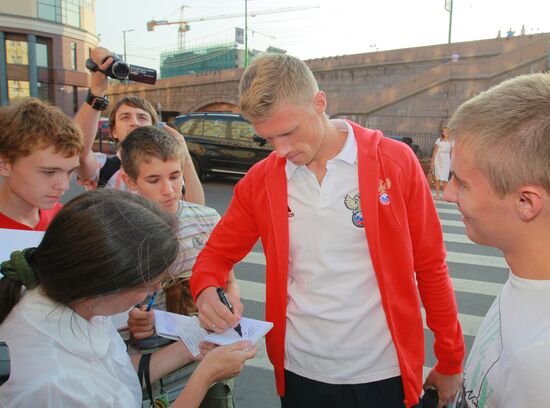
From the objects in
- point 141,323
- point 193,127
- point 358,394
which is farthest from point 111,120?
point 193,127

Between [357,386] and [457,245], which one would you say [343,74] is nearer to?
[457,245]

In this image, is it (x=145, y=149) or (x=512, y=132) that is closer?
(x=512, y=132)

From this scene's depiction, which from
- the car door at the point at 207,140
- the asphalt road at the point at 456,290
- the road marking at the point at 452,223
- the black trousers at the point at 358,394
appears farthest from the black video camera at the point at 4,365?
the car door at the point at 207,140

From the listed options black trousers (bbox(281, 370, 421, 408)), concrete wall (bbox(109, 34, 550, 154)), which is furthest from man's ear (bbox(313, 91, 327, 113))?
concrete wall (bbox(109, 34, 550, 154))

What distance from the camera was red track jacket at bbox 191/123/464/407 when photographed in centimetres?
163

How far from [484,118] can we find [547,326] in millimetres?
503

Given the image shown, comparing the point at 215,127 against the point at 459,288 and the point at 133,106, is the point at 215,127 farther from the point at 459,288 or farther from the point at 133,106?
the point at 133,106

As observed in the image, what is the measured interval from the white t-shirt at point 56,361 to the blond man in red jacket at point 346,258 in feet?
1.54

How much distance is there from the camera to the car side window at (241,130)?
1141 centimetres

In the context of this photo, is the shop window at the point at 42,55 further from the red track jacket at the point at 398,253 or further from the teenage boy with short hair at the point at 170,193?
the red track jacket at the point at 398,253

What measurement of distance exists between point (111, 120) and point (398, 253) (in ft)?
8.82

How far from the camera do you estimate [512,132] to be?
3.44 feet

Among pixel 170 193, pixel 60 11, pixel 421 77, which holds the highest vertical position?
pixel 60 11

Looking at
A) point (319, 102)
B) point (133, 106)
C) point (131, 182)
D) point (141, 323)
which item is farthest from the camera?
point (133, 106)
